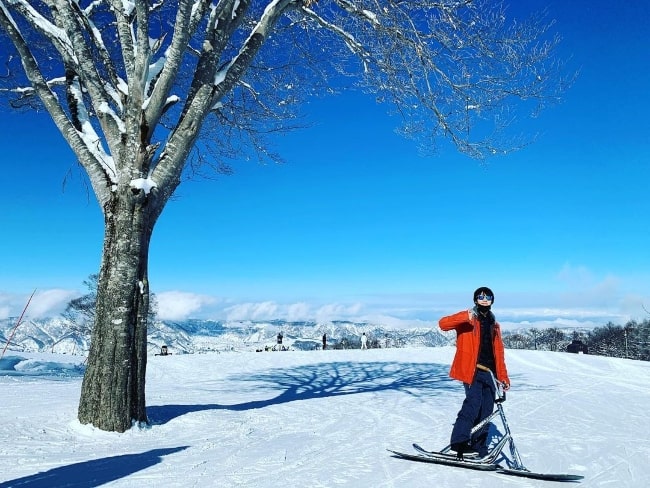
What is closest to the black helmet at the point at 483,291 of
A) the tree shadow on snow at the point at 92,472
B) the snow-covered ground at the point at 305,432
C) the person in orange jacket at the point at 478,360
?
the person in orange jacket at the point at 478,360

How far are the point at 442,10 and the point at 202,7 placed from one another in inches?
140

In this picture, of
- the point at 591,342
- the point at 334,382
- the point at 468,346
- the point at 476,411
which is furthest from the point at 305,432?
the point at 591,342

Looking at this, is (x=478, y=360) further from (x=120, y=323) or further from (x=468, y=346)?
(x=120, y=323)

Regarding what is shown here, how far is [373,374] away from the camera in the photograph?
47.8 ft

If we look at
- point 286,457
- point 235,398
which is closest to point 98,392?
point 286,457

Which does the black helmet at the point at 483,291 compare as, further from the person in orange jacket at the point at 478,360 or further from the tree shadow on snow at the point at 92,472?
the tree shadow on snow at the point at 92,472

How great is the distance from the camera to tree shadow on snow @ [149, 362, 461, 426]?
859 cm

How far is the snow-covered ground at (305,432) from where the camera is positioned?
4.70 m

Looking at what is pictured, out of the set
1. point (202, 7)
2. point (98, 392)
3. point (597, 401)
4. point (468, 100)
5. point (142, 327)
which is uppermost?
point (202, 7)

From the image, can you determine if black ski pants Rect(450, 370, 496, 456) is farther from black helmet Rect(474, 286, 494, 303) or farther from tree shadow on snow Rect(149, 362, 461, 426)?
tree shadow on snow Rect(149, 362, 461, 426)

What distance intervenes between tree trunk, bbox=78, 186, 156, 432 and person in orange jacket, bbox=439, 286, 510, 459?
3783mm

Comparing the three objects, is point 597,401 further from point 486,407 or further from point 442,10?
point 442,10

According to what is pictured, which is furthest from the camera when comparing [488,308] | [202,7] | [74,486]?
[202,7]

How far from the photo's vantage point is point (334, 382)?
12.7 m
